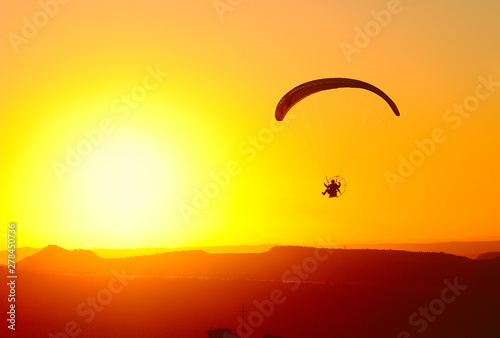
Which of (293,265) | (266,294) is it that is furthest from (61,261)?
(266,294)

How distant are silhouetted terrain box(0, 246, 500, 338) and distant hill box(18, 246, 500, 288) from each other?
27 cm

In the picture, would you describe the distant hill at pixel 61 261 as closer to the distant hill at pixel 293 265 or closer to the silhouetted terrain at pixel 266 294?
the distant hill at pixel 293 265

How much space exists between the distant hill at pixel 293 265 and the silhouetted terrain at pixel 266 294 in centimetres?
27

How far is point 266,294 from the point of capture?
111 metres

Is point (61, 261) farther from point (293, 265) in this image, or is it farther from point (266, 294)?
point (266, 294)

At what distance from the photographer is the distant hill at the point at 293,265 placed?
10925cm

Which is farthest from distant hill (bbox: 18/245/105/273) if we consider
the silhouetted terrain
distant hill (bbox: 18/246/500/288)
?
the silhouetted terrain

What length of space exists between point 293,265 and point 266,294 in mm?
33185

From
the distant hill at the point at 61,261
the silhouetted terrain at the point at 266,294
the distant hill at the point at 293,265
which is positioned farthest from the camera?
the distant hill at the point at 61,261

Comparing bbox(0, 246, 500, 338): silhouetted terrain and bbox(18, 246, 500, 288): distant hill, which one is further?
bbox(18, 246, 500, 288): distant hill

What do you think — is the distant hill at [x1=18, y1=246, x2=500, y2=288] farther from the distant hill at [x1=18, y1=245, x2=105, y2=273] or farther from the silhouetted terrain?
the silhouetted terrain

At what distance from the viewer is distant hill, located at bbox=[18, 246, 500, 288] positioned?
109250mm

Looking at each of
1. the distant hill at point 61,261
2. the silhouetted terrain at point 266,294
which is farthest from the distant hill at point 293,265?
the silhouetted terrain at point 266,294

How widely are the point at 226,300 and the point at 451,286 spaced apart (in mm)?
40410
